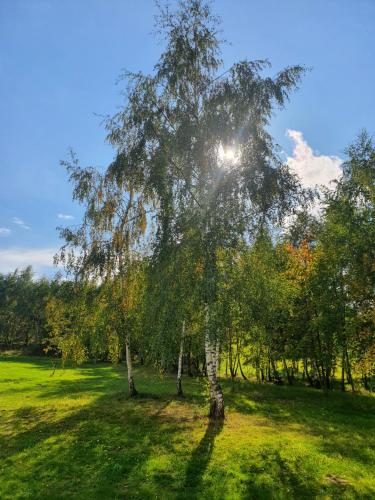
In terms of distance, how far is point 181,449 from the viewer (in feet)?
47.6

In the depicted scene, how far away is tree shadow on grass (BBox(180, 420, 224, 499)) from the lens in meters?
11.0

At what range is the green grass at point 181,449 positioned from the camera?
11.2 m

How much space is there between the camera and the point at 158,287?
47.5 ft

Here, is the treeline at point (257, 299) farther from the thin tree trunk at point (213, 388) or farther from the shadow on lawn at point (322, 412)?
the shadow on lawn at point (322, 412)

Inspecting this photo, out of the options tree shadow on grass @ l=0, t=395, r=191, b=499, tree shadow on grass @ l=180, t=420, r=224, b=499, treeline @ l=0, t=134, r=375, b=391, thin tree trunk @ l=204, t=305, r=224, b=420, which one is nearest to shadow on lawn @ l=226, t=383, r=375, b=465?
treeline @ l=0, t=134, r=375, b=391

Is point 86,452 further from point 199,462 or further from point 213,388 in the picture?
point 213,388

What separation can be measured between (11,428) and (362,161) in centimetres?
2682

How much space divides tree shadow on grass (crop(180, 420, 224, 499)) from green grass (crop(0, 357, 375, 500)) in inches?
1.4

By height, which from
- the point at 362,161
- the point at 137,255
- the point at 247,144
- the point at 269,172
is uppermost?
the point at 362,161

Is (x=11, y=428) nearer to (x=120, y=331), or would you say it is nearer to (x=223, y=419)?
(x=120, y=331)

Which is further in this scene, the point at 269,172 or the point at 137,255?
the point at 137,255

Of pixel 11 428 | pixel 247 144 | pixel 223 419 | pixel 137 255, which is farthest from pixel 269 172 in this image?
pixel 11 428

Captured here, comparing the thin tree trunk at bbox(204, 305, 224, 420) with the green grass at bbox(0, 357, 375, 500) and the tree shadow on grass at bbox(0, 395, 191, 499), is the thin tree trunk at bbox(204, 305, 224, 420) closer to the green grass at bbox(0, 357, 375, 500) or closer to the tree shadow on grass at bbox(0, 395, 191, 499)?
the green grass at bbox(0, 357, 375, 500)

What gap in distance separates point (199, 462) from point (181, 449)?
1577 millimetres
